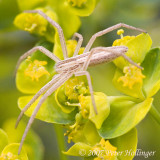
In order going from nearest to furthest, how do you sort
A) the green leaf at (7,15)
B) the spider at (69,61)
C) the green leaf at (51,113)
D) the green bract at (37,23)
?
1. the green leaf at (51,113)
2. the spider at (69,61)
3. the green bract at (37,23)
4. the green leaf at (7,15)

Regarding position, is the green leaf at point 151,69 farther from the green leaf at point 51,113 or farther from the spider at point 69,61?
the green leaf at point 51,113

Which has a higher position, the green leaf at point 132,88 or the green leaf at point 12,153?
the green leaf at point 132,88

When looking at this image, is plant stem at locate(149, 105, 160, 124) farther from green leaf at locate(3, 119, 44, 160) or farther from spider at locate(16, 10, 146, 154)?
green leaf at locate(3, 119, 44, 160)

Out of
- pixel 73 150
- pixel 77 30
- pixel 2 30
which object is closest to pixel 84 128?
pixel 73 150

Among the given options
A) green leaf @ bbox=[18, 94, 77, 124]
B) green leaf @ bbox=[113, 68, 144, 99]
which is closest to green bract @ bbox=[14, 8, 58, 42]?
green leaf @ bbox=[18, 94, 77, 124]

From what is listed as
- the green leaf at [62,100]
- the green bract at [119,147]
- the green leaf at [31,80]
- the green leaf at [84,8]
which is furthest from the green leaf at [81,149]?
the green leaf at [84,8]

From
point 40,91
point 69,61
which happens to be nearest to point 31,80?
point 40,91
